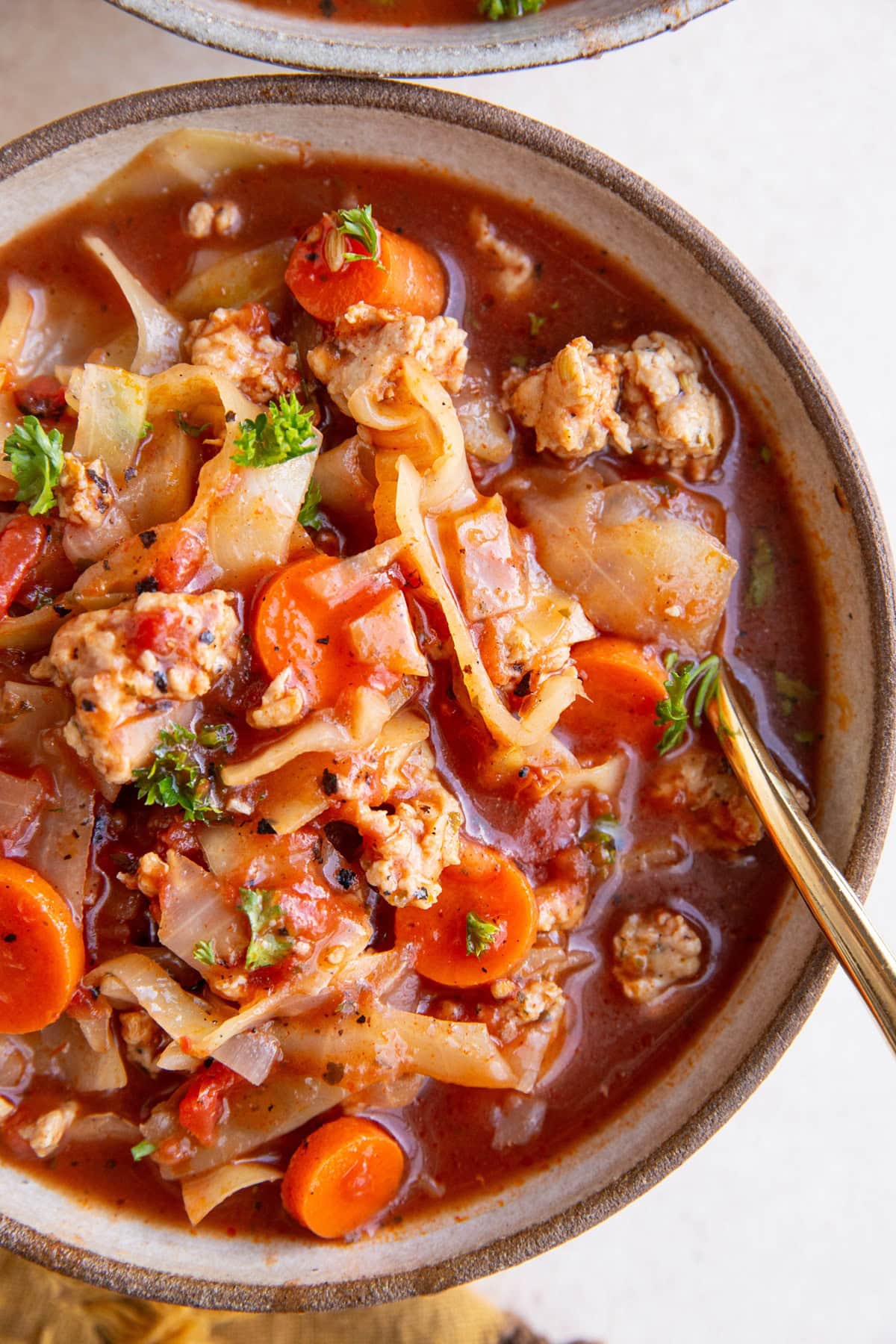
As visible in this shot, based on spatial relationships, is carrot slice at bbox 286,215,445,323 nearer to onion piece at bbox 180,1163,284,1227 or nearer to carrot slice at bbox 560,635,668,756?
carrot slice at bbox 560,635,668,756

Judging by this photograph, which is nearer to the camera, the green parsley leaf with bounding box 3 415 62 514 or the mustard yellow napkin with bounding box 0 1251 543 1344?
the green parsley leaf with bounding box 3 415 62 514

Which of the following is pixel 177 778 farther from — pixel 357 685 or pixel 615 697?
pixel 615 697

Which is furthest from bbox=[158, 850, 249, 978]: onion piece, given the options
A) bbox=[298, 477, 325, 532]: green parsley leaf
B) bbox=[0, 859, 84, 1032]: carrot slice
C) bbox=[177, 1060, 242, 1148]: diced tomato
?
bbox=[298, 477, 325, 532]: green parsley leaf

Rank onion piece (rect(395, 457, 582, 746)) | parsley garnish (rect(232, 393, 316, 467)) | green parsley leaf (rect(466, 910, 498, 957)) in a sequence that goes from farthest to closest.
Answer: green parsley leaf (rect(466, 910, 498, 957)) → onion piece (rect(395, 457, 582, 746)) → parsley garnish (rect(232, 393, 316, 467))

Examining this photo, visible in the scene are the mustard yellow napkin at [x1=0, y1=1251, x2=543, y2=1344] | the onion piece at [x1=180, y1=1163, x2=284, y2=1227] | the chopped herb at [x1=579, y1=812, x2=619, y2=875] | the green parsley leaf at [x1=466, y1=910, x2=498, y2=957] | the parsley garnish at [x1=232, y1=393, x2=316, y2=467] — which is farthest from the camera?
the mustard yellow napkin at [x1=0, y1=1251, x2=543, y2=1344]

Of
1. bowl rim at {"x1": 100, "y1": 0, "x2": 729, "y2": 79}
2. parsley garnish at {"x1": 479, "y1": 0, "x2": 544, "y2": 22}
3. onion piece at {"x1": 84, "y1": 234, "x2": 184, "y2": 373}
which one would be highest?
parsley garnish at {"x1": 479, "y1": 0, "x2": 544, "y2": 22}

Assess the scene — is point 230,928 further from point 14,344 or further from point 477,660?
point 14,344

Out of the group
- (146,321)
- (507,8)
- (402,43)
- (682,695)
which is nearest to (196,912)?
(682,695)

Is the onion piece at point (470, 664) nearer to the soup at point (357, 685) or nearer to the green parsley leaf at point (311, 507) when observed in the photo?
the soup at point (357, 685)
